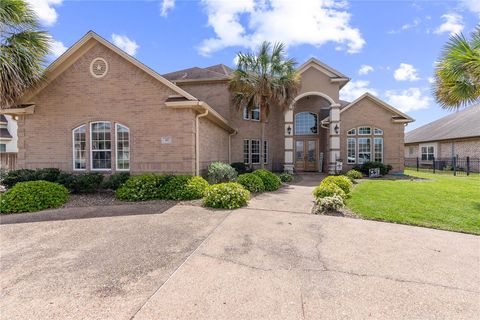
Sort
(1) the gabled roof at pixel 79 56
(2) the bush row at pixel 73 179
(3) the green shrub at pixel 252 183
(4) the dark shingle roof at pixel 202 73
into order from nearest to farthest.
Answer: (2) the bush row at pixel 73 179 < (1) the gabled roof at pixel 79 56 < (3) the green shrub at pixel 252 183 < (4) the dark shingle roof at pixel 202 73

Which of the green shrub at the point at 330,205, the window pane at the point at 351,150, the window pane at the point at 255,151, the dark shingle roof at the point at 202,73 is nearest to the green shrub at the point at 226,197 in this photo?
the green shrub at the point at 330,205

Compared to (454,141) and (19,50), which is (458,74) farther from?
(454,141)

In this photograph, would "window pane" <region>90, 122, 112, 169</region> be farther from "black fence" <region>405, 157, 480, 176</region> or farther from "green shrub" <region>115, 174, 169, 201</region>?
"black fence" <region>405, 157, 480, 176</region>

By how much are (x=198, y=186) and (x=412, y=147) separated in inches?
1260

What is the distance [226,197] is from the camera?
7555 mm

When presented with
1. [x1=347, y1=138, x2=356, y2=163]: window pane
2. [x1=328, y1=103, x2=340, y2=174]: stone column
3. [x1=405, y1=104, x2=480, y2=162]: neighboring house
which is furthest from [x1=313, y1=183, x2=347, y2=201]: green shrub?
[x1=405, y1=104, x2=480, y2=162]: neighboring house

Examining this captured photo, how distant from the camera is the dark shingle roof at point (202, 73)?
17.4 meters

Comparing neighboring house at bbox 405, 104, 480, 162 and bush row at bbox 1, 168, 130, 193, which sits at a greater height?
neighboring house at bbox 405, 104, 480, 162

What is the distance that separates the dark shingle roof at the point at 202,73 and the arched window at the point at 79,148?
8909 mm

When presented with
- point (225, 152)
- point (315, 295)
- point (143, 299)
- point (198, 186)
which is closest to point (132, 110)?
point (198, 186)

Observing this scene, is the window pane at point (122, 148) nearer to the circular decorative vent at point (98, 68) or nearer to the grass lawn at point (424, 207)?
the circular decorative vent at point (98, 68)

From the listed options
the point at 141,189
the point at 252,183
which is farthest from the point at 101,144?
the point at 252,183

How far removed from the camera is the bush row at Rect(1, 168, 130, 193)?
30.9ft

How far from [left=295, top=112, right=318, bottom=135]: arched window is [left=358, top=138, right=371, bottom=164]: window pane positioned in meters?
3.95
